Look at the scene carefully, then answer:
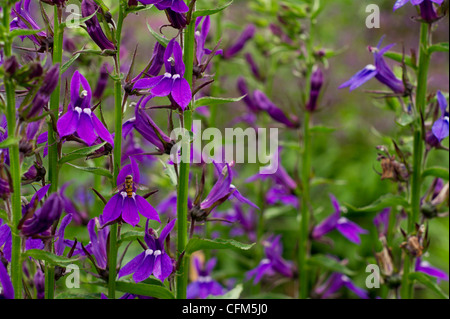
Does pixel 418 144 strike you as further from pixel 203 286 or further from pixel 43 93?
pixel 43 93

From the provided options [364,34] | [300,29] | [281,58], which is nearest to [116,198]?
[300,29]

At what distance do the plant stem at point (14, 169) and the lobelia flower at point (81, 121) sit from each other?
0.14 metres

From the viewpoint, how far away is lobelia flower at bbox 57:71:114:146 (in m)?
1.46

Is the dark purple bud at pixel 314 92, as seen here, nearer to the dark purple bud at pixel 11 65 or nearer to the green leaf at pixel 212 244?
the green leaf at pixel 212 244

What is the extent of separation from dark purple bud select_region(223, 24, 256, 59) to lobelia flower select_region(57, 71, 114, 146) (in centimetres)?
185

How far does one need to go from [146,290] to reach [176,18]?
825 millimetres

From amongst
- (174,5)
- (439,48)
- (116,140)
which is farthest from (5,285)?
(439,48)

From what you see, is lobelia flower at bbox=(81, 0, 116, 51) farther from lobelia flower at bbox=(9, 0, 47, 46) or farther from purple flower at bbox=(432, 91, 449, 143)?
purple flower at bbox=(432, 91, 449, 143)

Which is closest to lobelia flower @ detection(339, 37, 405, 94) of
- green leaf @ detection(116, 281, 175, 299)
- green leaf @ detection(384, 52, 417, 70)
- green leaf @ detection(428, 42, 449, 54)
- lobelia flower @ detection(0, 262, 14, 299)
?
green leaf @ detection(384, 52, 417, 70)

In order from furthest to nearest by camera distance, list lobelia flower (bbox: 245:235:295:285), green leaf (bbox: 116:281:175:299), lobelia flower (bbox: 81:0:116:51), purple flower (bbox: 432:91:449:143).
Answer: lobelia flower (bbox: 245:235:295:285) < purple flower (bbox: 432:91:449:143) < green leaf (bbox: 116:281:175:299) < lobelia flower (bbox: 81:0:116:51)

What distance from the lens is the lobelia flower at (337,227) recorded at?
273cm

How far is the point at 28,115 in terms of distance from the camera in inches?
52.6

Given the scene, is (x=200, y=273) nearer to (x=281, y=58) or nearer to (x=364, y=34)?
(x=281, y=58)
